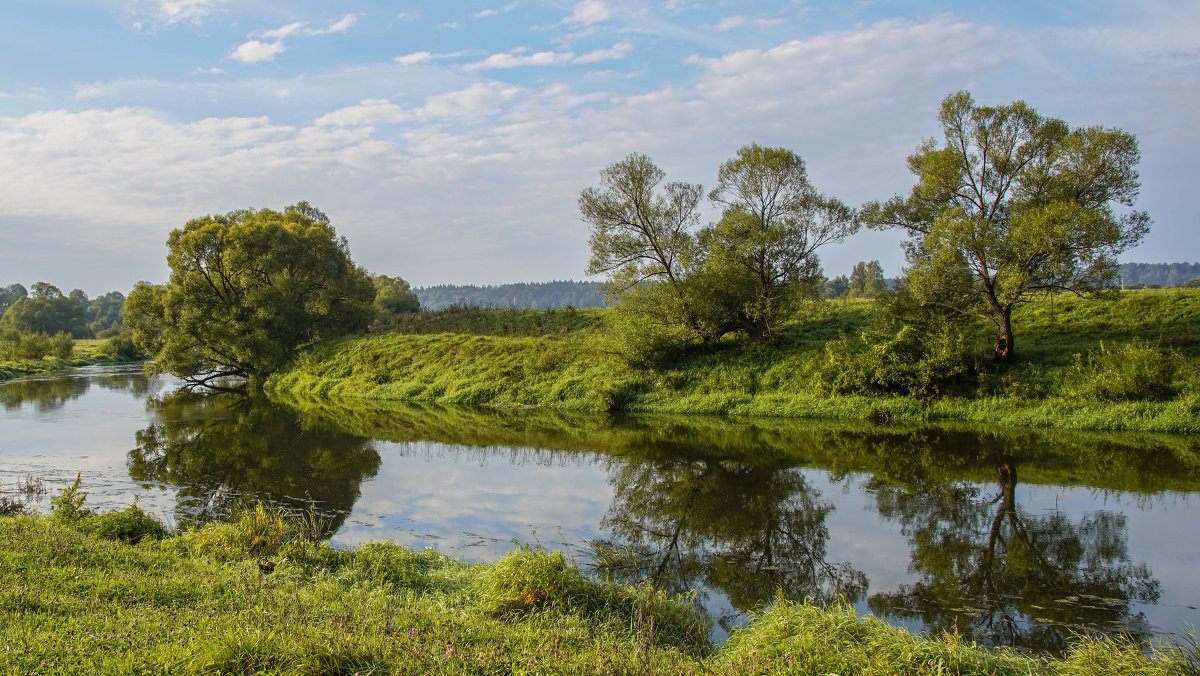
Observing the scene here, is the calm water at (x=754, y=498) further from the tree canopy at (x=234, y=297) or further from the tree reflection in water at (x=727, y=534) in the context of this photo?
the tree canopy at (x=234, y=297)

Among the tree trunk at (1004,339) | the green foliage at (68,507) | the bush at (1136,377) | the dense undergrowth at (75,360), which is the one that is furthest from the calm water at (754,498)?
the dense undergrowth at (75,360)

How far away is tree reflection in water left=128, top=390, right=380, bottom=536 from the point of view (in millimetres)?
12252

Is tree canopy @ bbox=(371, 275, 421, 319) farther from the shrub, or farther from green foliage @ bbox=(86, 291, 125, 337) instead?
green foliage @ bbox=(86, 291, 125, 337)

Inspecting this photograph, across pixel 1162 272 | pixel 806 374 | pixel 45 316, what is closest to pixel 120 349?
pixel 45 316

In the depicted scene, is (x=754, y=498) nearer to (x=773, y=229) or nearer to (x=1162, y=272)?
(x=773, y=229)

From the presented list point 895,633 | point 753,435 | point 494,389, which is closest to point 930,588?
point 895,633

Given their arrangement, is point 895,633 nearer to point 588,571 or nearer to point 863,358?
point 588,571

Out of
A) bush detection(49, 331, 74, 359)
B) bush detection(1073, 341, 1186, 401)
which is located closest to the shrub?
bush detection(1073, 341, 1186, 401)

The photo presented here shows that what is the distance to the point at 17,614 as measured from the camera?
16.8ft

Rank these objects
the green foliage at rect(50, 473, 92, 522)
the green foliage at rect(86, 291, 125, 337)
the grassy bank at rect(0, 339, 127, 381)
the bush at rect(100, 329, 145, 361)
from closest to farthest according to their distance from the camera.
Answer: the green foliage at rect(50, 473, 92, 522) < the grassy bank at rect(0, 339, 127, 381) < the bush at rect(100, 329, 145, 361) < the green foliage at rect(86, 291, 125, 337)

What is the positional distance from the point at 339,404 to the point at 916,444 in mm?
23359

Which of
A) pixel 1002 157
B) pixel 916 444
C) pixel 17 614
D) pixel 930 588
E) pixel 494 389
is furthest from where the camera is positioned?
pixel 494 389

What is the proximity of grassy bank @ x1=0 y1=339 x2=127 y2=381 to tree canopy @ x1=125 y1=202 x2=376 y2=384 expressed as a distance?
15801 mm

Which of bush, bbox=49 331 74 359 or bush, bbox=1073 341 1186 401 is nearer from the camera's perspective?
bush, bbox=1073 341 1186 401
